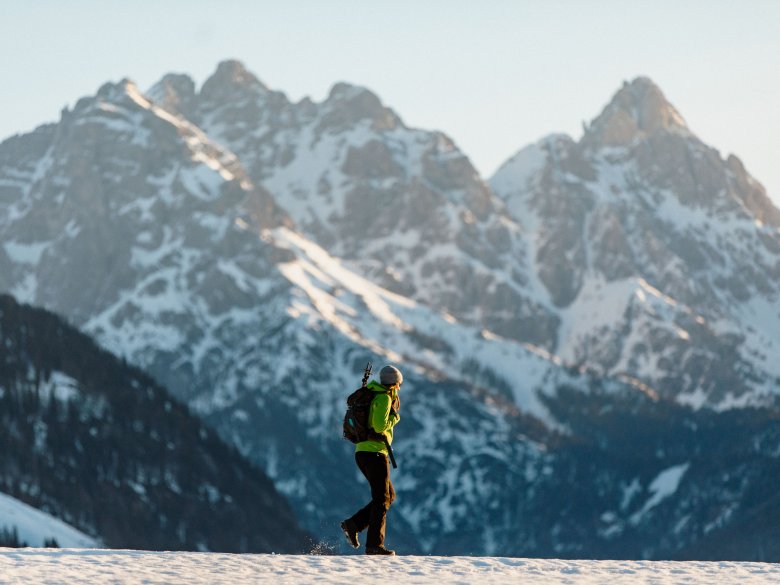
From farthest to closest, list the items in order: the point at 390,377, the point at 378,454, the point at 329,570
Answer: the point at 378,454 < the point at 390,377 < the point at 329,570

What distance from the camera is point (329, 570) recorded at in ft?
151

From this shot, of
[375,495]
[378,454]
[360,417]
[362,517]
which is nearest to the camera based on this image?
[360,417]

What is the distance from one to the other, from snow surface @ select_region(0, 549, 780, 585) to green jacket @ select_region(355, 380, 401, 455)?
304cm

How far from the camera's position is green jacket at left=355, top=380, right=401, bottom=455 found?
47.0 metres

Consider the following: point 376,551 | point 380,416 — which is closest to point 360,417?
point 380,416

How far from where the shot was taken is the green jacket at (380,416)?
46969 mm

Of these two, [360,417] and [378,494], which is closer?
[360,417]

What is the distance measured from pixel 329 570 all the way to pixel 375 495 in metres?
2.86

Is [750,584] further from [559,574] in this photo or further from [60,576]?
[60,576]

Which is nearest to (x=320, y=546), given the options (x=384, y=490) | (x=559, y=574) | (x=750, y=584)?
(x=384, y=490)

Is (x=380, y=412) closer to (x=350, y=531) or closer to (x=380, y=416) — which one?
(x=380, y=416)

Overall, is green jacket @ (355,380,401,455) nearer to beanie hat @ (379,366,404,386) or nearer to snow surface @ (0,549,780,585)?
beanie hat @ (379,366,404,386)

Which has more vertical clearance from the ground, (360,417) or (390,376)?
(390,376)

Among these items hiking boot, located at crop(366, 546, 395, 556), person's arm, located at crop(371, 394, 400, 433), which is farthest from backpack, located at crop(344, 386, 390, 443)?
hiking boot, located at crop(366, 546, 395, 556)
